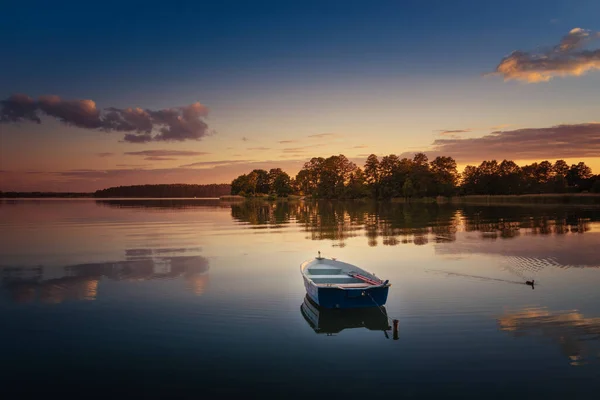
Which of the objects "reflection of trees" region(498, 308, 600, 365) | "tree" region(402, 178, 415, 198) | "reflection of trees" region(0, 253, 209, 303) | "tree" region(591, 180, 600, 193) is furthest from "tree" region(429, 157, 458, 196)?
"reflection of trees" region(498, 308, 600, 365)

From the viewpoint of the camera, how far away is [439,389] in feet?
39.2

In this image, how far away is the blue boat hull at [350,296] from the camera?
18109mm

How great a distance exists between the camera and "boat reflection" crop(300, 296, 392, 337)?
57.0 ft

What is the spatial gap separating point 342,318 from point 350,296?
1285 mm

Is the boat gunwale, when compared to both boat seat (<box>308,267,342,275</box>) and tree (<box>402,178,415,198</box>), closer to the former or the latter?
boat seat (<box>308,267,342,275</box>)

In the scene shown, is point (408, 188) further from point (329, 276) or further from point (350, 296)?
point (350, 296)

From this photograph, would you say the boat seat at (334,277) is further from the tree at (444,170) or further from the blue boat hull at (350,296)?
the tree at (444,170)

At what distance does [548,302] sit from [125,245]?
38044 mm

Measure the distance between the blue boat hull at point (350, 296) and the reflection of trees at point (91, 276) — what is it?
840cm

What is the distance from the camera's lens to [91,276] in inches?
1109

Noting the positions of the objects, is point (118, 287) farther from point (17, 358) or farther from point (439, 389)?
point (439, 389)

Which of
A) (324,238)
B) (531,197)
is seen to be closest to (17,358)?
(324,238)

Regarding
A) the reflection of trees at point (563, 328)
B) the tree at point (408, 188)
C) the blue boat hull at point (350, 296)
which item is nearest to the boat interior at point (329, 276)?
the blue boat hull at point (350, 296)

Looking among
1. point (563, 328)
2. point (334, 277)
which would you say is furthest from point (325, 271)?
point (563, 328)
